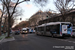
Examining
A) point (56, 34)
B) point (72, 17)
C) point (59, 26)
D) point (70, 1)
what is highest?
point (70, 1)

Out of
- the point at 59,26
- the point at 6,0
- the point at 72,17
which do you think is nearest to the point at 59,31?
the point at 59,26

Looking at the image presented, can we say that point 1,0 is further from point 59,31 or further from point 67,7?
point 67,7

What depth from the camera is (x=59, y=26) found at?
2178 cm

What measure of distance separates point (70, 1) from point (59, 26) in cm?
1267

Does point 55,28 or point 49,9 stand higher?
point 49,9

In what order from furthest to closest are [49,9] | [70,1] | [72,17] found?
[72,17] → [49,9] → [70,1]

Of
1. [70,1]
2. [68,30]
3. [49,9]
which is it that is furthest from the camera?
[49,9]

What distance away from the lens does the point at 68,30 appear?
21406 mm

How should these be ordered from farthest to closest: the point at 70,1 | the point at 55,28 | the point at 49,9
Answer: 1. the point at 49,9
2. the point at 70,1
3. the point at 55,28

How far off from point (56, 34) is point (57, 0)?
43.2 feet

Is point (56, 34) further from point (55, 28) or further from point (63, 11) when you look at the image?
point (63, 11)

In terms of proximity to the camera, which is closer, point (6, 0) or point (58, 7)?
point (6, 0)

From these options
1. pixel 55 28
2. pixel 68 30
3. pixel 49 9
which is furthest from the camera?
pixel 49 9

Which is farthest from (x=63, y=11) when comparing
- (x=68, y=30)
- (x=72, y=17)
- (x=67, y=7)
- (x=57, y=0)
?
(x=68, y=30)
